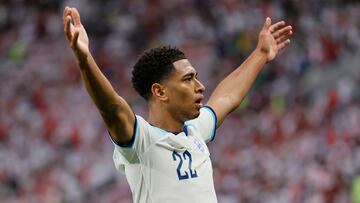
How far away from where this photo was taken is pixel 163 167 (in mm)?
4441

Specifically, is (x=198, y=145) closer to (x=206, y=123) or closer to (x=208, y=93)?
(x=206, y=123)

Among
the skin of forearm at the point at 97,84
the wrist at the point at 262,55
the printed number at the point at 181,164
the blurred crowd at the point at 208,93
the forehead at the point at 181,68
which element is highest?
the skin of forearm at the point at 97,84

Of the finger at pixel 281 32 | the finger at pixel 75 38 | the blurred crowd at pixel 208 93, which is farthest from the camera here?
the blurred crowd at pixel 208 93

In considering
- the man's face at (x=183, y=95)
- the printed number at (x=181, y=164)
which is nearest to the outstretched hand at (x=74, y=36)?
the man's face at (x=183, y=95)

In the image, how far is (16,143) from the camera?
12.3 m

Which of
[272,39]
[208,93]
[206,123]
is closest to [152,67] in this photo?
[206,123]

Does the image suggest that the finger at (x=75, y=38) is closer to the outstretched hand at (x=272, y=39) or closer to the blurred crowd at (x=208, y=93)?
the outstretched hand at (x=272, y=39)

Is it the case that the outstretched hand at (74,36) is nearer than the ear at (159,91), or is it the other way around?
the outstretched hand at (74,36)

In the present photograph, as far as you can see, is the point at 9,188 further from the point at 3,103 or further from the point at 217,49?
the point at 217,49

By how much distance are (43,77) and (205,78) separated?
9.63ft

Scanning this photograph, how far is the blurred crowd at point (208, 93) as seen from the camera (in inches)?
371

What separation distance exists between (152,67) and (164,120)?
273 millimetres

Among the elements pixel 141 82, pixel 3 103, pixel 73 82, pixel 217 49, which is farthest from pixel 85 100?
pixel 141 82

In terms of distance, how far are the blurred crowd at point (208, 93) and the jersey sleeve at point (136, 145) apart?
4.63 metres
